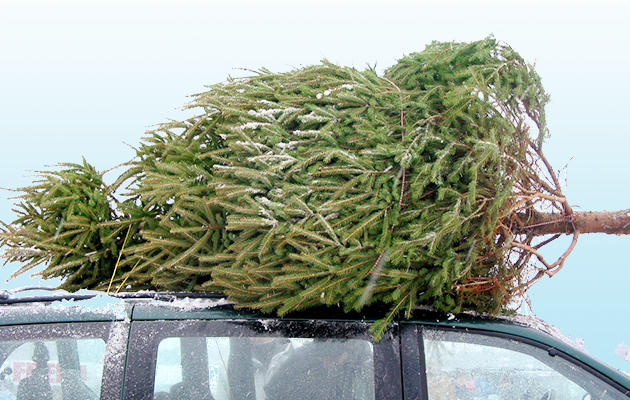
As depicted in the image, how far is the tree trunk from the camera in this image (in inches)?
109

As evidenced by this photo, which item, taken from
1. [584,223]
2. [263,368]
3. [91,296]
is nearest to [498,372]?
[584,223]

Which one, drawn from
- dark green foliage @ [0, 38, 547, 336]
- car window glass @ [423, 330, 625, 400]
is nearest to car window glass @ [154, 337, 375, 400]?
dark green foliage @ [0, 38, 547, 336]

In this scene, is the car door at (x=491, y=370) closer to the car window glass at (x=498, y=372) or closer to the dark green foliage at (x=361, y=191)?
the car window glass at (x=498, y=372)

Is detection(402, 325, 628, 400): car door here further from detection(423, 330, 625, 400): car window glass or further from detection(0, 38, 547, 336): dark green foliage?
detection(0, 38, 547, 336): dark green foliage

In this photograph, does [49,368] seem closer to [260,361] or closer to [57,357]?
[57,357]

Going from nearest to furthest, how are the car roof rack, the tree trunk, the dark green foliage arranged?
the dark green foliage < the car roof rack < the tree trunk

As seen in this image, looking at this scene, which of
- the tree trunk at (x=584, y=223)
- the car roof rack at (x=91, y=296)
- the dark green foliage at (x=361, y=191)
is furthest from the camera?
the tree trunk at (x=584, y=223)

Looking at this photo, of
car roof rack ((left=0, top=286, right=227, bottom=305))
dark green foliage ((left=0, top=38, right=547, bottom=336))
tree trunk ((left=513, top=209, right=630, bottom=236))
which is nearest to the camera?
dark green foliage ((left=0, top=38, right=547, bottom=336))

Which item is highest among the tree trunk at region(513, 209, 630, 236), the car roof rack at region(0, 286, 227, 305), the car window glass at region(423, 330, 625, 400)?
the tree trunk at region(513, 209, 630, 236)

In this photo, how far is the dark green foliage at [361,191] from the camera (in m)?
2.36

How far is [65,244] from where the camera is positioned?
311 cm

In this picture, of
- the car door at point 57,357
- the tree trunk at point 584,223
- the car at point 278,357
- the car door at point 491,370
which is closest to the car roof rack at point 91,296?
the car at point 278,357

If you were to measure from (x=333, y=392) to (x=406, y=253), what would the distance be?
0.78 metres

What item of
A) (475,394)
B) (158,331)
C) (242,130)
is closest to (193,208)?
(242,130)
